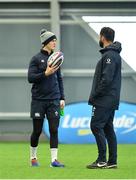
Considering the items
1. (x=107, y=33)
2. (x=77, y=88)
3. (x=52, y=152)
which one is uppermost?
(x=107, y=33)

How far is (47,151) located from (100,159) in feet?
11.1

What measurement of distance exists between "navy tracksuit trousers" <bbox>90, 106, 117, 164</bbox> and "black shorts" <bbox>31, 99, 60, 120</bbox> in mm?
511

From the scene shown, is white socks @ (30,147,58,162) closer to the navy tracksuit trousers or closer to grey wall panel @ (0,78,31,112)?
the navy tracksuit trousers

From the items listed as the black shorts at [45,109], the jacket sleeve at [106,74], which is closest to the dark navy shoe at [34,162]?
the black shorts at [45,109]

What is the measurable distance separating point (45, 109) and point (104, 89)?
885 millimetres

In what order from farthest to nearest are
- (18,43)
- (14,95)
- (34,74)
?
(14,95) → (18,43) → (34,74)

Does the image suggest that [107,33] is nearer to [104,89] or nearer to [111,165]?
[104,89]

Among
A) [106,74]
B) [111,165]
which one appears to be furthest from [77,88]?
[106,74]

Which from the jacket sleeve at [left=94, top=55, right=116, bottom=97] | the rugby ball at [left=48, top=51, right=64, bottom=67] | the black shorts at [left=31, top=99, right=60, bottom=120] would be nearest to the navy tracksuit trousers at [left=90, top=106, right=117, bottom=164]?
the jacket sleeve at [left=94, top=55, right=116, bottom=97]

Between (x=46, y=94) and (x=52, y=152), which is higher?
(x=46, y=94)

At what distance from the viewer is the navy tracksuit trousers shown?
956cm

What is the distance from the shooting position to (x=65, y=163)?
1074 cm

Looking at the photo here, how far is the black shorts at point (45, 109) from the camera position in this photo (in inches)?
384

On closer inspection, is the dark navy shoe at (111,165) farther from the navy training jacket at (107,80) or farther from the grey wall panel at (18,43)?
the grey wall panel at (18,43)
